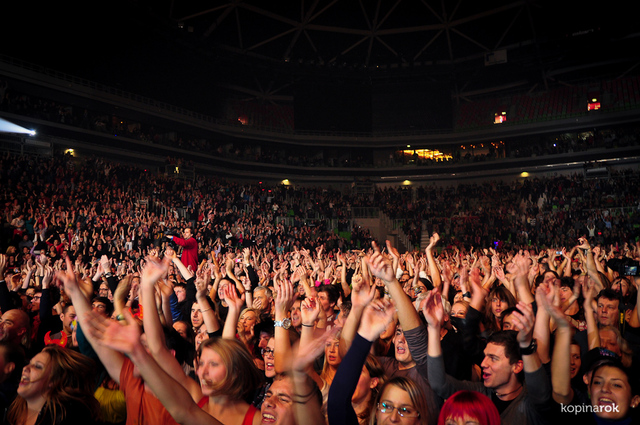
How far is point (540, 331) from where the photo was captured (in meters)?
3.23

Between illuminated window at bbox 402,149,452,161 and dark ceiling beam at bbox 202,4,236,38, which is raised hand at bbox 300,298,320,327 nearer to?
dark ceiling beam at bbox 202,4,236,38

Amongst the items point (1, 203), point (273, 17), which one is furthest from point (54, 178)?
point (273, 17)

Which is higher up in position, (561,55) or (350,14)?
(350,14)

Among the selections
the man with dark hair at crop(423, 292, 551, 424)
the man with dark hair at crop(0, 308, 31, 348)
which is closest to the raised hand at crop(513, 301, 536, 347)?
the man with dark hair at crop(423, 292, 551, 424)

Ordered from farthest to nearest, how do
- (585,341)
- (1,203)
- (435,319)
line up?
(1,203), (585,341), (435,319)

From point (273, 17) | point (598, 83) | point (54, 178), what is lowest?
point (54, 178)

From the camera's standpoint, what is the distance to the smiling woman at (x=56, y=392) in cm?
298

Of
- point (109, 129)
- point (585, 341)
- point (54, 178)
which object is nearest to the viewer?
point (585, 341)

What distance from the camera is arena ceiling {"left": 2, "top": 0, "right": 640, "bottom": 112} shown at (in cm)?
2759

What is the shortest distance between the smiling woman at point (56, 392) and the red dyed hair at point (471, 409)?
7.24 ft

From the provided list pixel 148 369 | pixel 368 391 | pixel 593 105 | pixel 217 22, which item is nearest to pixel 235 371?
pixel 148 369

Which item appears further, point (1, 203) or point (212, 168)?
point (212, 168)

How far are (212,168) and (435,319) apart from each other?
33.8 metres

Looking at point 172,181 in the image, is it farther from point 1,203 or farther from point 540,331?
point 540,331
